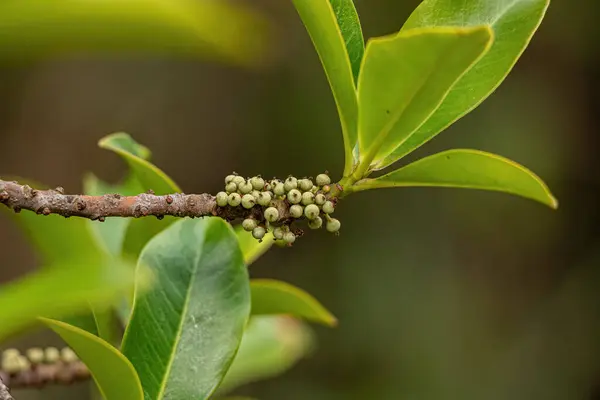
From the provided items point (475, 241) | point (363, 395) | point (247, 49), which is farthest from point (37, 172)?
point (247, 49)

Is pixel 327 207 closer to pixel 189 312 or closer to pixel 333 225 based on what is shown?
pixel 333 225

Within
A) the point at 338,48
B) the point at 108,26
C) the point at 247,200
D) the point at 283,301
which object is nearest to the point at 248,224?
the point at 247,200

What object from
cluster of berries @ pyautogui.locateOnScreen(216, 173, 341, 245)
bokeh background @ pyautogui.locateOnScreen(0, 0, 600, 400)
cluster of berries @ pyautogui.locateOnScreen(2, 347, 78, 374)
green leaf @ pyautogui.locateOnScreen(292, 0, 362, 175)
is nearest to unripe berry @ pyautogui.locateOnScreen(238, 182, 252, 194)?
cluster of berries @ pyautogui.locateOnScreen(216, 173, 341, 245)

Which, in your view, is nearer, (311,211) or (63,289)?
(63,289)

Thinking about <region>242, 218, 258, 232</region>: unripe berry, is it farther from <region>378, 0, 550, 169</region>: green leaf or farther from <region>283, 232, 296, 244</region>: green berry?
<region>378, 0, 550, 169</region>: green leaf

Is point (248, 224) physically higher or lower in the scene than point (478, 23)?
lower

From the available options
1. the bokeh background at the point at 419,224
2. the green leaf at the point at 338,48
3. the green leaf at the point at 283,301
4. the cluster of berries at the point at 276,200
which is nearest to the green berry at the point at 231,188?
the cluster of berries at the point at 276,200
